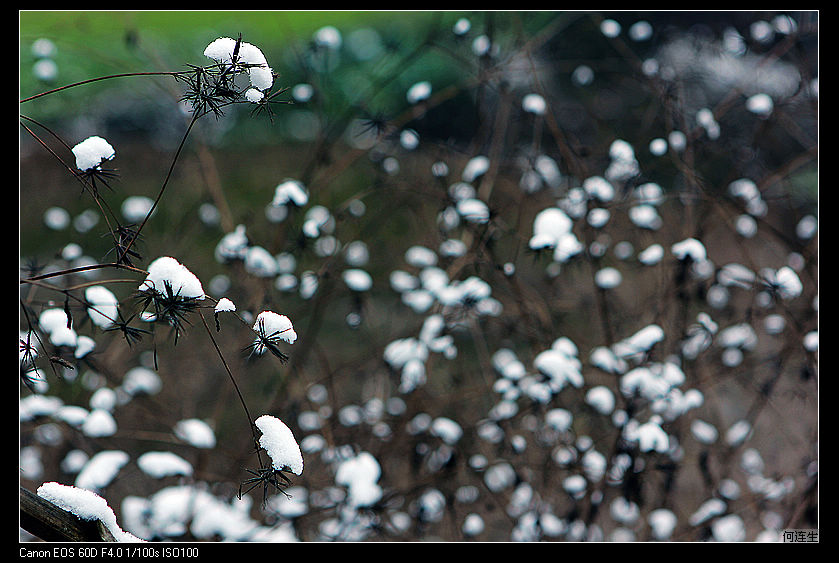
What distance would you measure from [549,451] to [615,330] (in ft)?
2.06

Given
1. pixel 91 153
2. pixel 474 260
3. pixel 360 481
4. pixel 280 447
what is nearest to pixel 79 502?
pixel 280 447

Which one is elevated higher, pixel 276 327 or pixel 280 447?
pixel 276 327

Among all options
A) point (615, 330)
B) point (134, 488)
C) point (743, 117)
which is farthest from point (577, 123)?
point (134, 488)

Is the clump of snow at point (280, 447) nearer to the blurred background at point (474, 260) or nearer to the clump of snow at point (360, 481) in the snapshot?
the blurred background at point (474, 260)

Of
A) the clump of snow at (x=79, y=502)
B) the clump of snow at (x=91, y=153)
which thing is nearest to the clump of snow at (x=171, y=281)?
the clump of snow at (x=91, y=153)

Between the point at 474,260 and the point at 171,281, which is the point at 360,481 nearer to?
the point at 474,260

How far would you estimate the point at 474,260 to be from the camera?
1938mm

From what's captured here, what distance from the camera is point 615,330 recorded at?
7.82 ft

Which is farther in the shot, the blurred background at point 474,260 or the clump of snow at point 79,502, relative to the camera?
the blurred background at point 474,260

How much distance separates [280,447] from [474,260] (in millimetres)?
1151

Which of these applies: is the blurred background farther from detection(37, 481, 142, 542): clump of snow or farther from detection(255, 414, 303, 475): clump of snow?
detection(255, 414, 303, 475): clump of snow

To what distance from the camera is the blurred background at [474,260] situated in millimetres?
1958

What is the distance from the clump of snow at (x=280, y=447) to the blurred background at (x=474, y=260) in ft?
1.80
